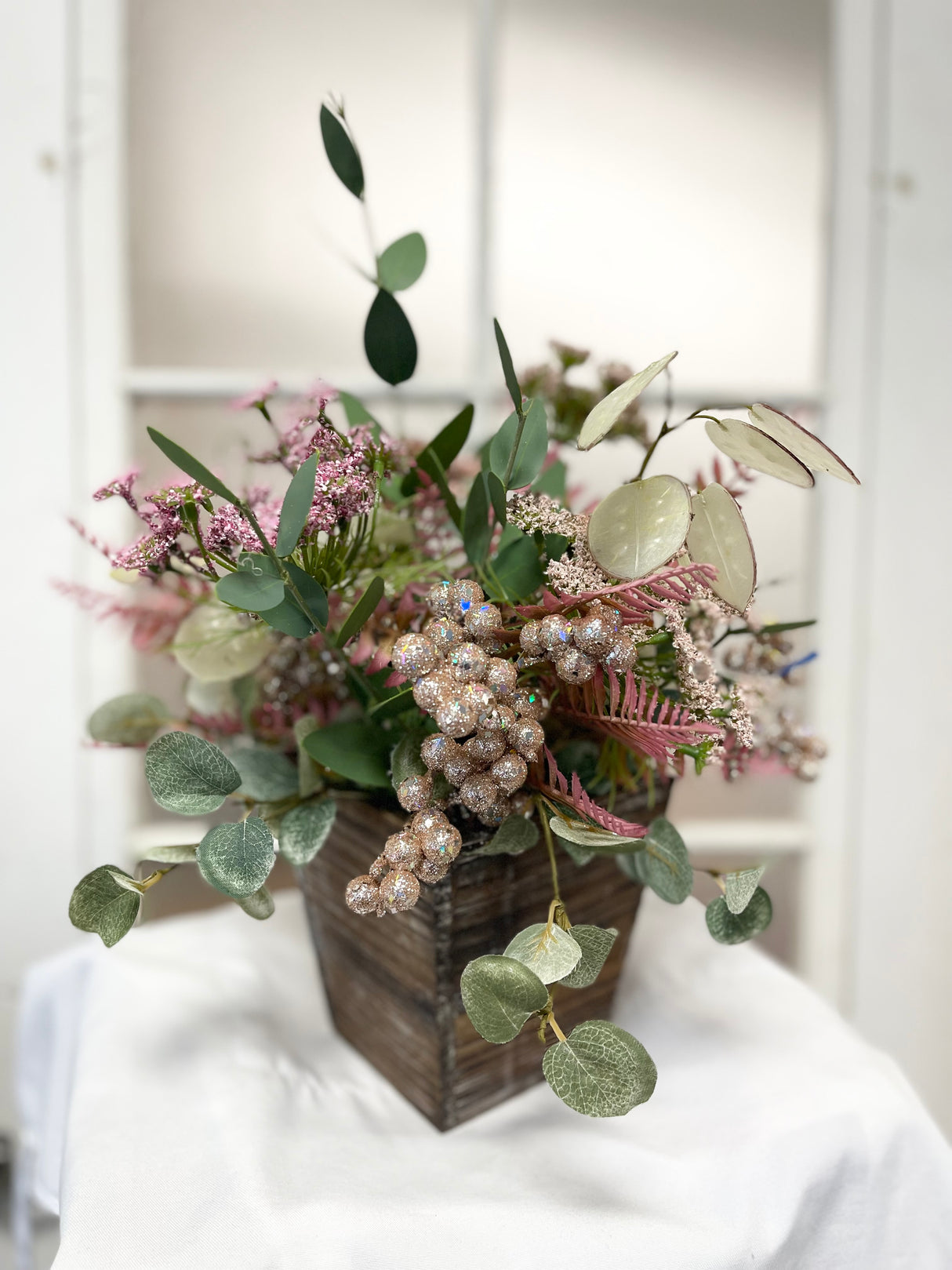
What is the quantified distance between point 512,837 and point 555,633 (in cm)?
13

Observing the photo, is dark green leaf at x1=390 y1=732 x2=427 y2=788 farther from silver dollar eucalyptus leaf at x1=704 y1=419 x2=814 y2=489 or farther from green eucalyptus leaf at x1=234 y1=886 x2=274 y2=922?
silver dollar eucalyptus leaf at x1=704 y1=419 x2=814 y2=489

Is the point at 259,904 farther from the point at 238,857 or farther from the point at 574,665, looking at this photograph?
the point at 574,665

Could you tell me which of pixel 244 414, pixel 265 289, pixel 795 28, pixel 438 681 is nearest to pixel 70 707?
pixel 244 414

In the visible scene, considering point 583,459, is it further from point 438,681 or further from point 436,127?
point 438,681

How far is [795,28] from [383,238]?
55 cm

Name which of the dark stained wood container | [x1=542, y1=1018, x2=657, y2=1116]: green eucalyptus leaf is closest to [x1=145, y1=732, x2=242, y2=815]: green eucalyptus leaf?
the dark stained wood container

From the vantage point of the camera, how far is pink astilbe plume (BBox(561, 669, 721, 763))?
382 mm

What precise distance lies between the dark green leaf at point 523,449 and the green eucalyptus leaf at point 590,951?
22 cm

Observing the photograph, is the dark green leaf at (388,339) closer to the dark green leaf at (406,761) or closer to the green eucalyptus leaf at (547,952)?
the dark green leaf at (406,761)

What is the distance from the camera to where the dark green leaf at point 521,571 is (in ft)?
1.52

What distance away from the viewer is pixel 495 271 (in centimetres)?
101

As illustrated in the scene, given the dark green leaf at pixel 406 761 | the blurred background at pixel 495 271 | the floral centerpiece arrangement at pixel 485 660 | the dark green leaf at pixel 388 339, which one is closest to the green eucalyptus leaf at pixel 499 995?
the floral centerpiece arrangement at pixel 485 660

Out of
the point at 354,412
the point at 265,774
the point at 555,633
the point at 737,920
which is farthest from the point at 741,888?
the point at 354,412

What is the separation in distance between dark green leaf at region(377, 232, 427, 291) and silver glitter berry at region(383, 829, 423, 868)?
30 centimetres
